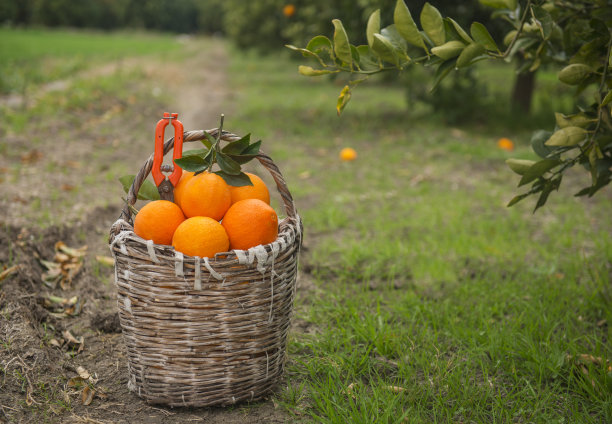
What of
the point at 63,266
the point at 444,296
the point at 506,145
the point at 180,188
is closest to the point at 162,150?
the point at 180,188

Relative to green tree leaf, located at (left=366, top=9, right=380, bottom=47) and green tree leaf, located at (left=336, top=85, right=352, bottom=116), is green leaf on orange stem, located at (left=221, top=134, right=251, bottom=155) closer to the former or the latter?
green tree leaf, located at (left=336, top=85, right=352, bottom=116)

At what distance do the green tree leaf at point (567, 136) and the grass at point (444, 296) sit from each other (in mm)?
838

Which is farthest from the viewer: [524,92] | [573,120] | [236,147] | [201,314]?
[524,92]

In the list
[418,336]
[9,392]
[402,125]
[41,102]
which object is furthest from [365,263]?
[41,102]

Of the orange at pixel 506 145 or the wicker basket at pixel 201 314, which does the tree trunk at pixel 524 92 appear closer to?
the orange at pixel 506 145

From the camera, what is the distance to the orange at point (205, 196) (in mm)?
1829

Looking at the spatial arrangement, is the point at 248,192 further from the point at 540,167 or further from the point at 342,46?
the point at 540,167

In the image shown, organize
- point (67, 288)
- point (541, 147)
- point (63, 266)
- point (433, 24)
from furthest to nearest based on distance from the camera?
point (63, 266), point (67, 288), point (541, 147), point (433, 24)

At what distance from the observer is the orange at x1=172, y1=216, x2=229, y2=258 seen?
1722 millimetres

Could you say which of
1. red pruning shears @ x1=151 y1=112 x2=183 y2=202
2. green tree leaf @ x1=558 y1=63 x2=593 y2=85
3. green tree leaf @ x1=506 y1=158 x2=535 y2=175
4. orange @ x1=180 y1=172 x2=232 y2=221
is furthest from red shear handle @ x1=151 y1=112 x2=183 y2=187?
green tree leaf @ x1=558 y1=63 x2=593 y2=85

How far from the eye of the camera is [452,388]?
1.98m

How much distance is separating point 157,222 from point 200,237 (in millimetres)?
182

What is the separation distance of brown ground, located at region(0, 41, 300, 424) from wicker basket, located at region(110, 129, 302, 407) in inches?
4.4

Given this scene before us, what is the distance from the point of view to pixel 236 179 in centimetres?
191
